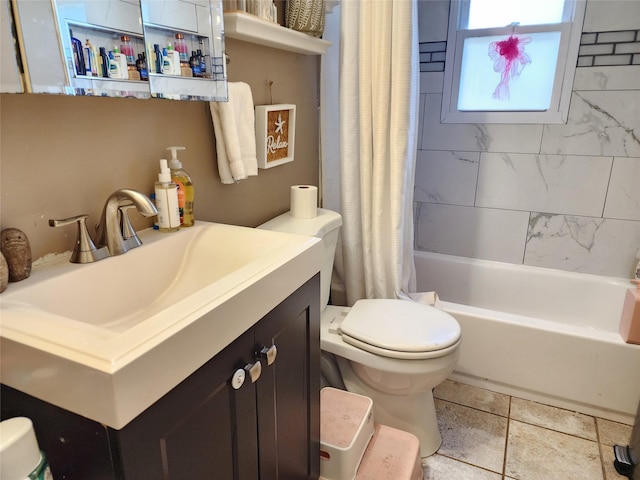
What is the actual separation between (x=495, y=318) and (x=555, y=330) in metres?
0.23

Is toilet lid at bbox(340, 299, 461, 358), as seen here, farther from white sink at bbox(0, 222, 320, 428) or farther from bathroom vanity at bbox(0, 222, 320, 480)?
white sink at bbox(0, 222, 320, 428)

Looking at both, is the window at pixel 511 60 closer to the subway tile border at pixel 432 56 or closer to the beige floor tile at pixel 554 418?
the subway tile border at pixel 432 56

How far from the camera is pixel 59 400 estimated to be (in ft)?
2.02

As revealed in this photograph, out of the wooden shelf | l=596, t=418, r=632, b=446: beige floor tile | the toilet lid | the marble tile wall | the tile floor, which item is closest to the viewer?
the wooden shelf

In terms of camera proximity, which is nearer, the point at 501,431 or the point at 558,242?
the point at 501,431

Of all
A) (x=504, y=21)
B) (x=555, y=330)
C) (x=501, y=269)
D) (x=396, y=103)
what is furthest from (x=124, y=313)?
(x=504, y=21)

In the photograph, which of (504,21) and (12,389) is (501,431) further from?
(504,21)

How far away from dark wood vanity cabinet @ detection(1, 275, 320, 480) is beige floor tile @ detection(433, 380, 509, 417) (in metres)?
1.00

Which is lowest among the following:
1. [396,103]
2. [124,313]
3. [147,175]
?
[124,313]

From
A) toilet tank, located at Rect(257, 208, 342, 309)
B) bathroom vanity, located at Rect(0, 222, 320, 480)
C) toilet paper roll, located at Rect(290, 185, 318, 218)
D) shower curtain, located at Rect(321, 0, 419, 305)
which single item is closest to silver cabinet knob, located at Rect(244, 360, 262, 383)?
bathroom vanity, located at Rect(0, 222, 320, 480)

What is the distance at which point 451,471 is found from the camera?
1.62 m

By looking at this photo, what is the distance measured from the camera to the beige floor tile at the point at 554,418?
1806 mm

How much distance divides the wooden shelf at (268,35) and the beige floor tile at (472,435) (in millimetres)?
1572

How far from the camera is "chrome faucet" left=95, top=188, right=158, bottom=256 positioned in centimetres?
94
